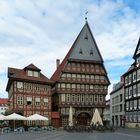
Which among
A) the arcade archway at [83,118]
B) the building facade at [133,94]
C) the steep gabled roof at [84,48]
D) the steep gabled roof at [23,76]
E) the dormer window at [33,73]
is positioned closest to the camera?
the steep gabled roof at [23,76]

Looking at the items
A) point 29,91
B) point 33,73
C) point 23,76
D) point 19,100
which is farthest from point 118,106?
point 19,100

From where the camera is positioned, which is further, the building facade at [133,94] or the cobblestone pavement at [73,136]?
the building facade at [133,94]

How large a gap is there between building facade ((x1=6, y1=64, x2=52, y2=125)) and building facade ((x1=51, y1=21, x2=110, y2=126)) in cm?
463

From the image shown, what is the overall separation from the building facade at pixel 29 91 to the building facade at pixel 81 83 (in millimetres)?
4630

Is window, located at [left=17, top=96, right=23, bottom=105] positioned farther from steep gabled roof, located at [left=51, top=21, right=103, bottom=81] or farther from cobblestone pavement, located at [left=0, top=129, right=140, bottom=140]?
cobblestone pavement, located at [left=0, top=129, right=140, bottom=140]

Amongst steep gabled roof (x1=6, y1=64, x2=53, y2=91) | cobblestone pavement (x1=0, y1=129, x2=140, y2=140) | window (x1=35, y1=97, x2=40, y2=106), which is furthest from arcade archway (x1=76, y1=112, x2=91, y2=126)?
cobblestone pavement (x1=0, y1=129, x2=140, y2=140)

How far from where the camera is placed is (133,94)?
2805 inches

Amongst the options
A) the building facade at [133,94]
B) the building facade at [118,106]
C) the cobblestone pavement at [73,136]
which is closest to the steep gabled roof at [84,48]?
the building facade at [133,94]

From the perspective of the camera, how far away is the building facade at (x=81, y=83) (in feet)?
229

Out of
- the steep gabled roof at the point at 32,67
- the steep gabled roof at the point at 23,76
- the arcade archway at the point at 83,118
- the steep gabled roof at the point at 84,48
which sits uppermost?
the steep gabled roof at the point at 84,48

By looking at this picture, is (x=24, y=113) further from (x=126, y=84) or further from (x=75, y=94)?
(x=126, y=84)

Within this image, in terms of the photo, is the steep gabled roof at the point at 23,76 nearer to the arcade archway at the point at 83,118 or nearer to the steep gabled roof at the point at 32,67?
the steep gabled roof at the point at 32,67

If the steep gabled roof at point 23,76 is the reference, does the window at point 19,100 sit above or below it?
below

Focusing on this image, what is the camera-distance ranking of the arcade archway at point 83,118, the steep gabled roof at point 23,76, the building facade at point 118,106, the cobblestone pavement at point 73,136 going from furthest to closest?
1. the building facade at point 118,106
2. the arcade archway at point 83,118
3. the steep gabled roof at point 23,76
4. the cobblestone pavement at point 73,136
